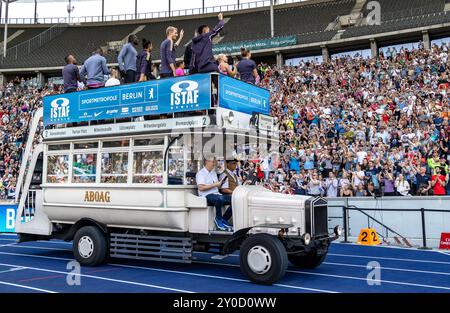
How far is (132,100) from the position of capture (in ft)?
32.1

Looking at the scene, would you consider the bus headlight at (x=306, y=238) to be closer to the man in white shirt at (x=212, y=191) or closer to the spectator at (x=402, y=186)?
the man in white shirt at (x=212, y=191)

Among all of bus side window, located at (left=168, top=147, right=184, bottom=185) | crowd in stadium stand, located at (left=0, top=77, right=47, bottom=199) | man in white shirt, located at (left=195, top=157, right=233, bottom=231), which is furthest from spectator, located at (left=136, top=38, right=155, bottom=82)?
crowd in stadium stand, located at (left=0, top=77, right=47, bottom=199)

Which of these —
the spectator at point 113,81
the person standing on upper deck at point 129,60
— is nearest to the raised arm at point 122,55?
the person standing on upper deck at point 129,60

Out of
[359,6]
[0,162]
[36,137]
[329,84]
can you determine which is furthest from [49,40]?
[36,137]

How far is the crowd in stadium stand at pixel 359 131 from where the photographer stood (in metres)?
15.4

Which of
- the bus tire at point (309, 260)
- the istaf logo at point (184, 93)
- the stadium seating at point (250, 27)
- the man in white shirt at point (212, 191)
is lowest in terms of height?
the bus tire at point (309, 260)

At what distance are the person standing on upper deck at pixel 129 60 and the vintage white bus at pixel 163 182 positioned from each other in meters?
1.12

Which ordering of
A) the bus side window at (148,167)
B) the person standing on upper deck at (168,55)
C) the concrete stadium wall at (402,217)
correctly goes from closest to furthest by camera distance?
the bus side window at (148,167)
the person standing on upper deck at (168,55)
the concrete stadium wall at (402,217)

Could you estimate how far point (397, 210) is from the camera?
1354 cm

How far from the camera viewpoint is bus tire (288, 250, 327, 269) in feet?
31.6

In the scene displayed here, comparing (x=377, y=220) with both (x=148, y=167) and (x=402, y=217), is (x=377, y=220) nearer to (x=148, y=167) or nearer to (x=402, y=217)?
(x=402, y=217)

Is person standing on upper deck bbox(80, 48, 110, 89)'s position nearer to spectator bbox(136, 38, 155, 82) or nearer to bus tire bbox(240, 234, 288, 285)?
spectator bbox(136, 38, 155, 82)

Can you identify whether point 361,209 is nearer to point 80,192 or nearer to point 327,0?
point 80,192
